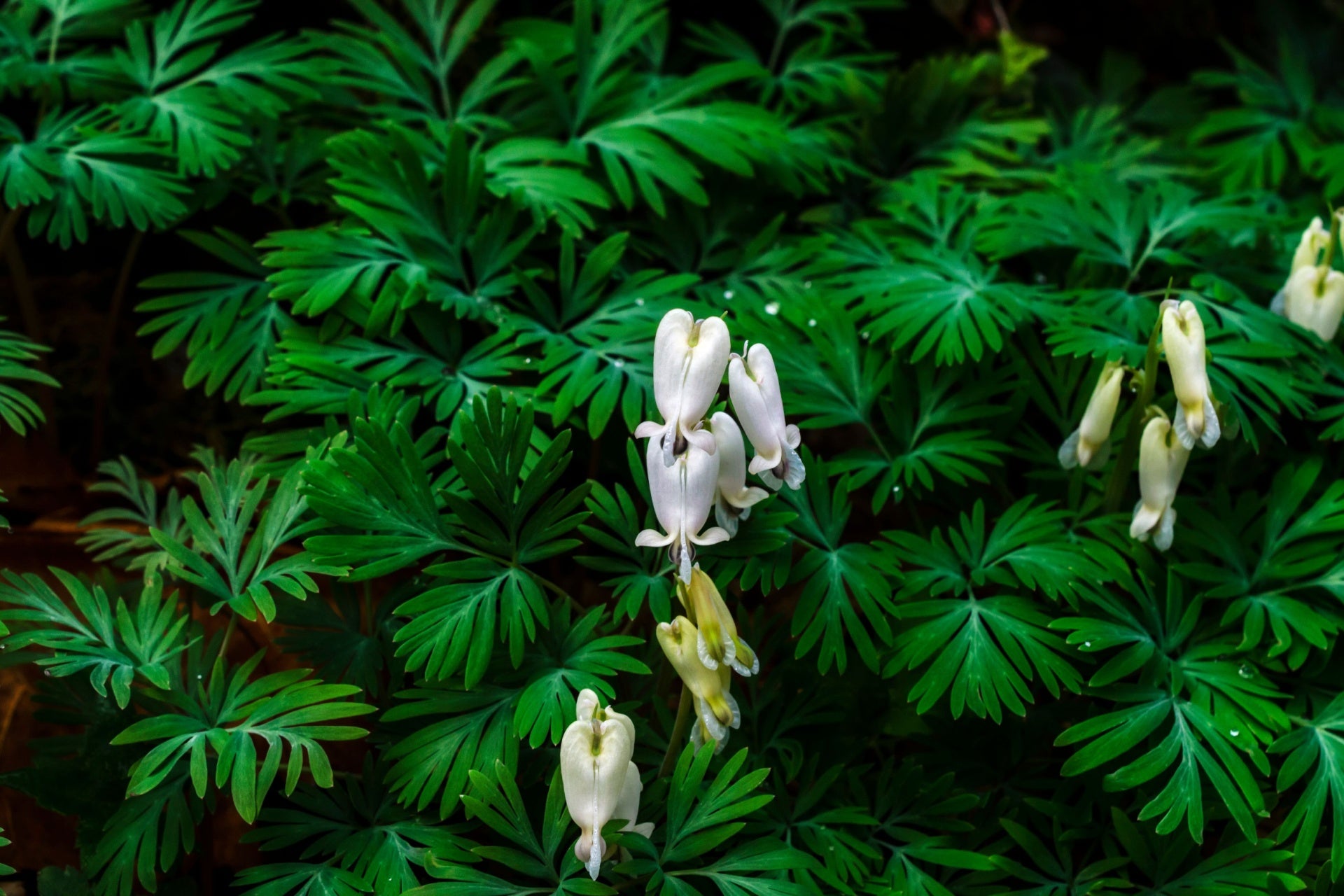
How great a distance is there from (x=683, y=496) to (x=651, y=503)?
0.73 feet

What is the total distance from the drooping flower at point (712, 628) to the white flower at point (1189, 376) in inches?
34.5

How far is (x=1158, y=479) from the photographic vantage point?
1921 millimetres

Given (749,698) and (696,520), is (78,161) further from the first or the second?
(749,698)

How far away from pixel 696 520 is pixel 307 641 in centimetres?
78

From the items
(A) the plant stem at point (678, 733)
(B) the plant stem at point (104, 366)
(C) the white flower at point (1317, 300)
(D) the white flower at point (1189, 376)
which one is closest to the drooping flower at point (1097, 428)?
(D) the white flower at point (1189, 376)

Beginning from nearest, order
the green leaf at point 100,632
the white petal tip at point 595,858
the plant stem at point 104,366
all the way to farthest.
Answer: the white petal tip at point 595,858 < the green leaf at point 100,632 < the plant stem at point 104,366

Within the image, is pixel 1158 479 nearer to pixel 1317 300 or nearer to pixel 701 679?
pixel 1317 300

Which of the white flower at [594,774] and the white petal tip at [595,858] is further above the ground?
the white flower at [594,774]

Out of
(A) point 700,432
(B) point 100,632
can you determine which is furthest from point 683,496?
(B) point 100,632

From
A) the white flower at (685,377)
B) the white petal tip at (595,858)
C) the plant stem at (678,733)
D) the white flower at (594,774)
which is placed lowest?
the plant stem at (678,733)

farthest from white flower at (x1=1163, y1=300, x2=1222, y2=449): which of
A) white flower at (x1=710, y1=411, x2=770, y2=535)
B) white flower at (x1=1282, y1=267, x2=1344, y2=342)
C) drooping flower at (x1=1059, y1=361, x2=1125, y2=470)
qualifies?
white flower at (x1=710, y1=411, x2=770, y2=535)

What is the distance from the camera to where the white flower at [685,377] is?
1625 millimetres

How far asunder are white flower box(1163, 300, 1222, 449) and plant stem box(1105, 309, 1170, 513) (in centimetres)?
5

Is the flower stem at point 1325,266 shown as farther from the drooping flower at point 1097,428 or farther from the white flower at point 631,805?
the white flower at point 631,805
